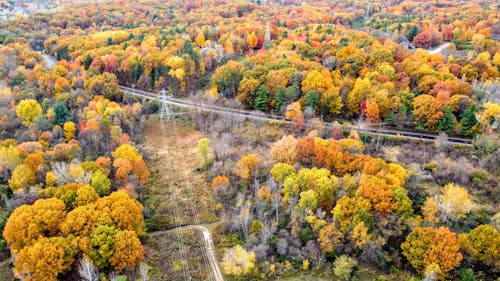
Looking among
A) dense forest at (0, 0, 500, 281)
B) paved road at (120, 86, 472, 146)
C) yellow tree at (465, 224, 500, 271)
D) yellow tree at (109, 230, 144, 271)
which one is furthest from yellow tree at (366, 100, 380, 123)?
yellow tree at (109, 230, 144, 271)

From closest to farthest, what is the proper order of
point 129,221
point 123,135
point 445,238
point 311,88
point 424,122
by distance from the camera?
1. point 445,238
2. point 129,221
3. point 123,135
4. point 424,122
5. point 311,88

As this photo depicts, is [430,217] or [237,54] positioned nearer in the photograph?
[430,217]

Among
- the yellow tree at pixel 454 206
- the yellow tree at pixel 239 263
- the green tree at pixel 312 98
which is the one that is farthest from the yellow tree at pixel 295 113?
the yellow tree at pixel 239 263

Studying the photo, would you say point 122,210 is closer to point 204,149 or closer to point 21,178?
point 21,178

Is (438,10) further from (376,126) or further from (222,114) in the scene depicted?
(222,114)

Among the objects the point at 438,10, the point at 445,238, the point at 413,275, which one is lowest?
the point at 413,275

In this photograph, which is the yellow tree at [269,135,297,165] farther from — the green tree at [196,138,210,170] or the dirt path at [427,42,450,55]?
the dirt path at [427,42,450,55]

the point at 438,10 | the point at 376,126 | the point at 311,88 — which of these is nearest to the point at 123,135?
the point at 311,88

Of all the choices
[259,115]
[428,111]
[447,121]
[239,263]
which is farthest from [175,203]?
[447,121]
